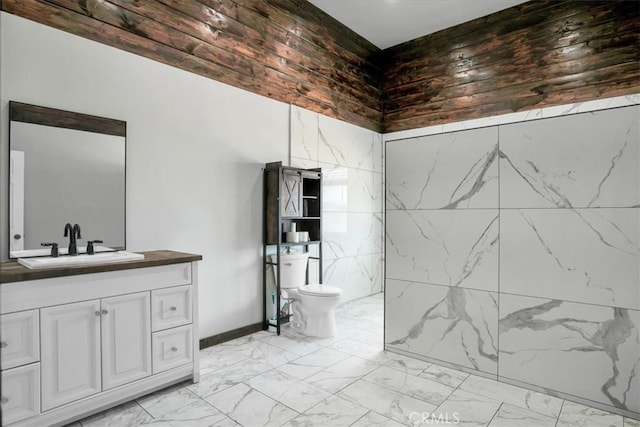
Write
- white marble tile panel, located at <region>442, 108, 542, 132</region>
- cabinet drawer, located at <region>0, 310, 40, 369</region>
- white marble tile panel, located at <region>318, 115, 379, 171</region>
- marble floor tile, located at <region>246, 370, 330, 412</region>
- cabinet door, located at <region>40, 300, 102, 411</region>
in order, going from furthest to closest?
white marble tile panel, located at <region>318, 115, 379, 171</region> < white marble tile panel, located at <region>442, 108, 542, 132</region> < marble floor tile, located at <region>246, 370, 330, 412</region> < cabinet door, located at <region>40, 300, 102, 411</region> < cabinet drawer, located at <region>0, 310, 40, 369</region>

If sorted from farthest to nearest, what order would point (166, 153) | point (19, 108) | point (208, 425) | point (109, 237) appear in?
point (166, 153) → point (109, 237) → point (19, 108) → point (208, 425)

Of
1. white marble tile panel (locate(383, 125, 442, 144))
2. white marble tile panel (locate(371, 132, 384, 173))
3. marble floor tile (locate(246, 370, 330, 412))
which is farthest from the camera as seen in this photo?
white marble tile panel (locate(371, 132, 384, 173))

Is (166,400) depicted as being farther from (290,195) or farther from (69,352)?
(290,195)

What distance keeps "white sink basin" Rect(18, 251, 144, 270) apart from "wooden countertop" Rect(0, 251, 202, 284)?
41 mm

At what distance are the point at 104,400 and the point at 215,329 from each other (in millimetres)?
1214

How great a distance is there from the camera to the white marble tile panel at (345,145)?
181 inches

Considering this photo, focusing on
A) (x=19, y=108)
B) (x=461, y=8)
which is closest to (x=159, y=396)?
(x=19, y=108)

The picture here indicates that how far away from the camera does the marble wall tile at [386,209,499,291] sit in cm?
279

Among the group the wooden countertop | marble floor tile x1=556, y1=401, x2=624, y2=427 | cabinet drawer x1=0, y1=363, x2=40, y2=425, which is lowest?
marble floor tile x1=556, y1=401, x2=624, y2=427

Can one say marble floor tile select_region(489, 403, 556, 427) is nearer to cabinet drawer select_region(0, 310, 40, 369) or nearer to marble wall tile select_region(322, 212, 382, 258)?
cabinet drawer select_region(0, 310, 40, 369)

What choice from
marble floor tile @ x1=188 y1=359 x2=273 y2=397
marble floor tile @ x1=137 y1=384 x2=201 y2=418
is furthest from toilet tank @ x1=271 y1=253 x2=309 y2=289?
marble floor tile @ x1=137 y1=384 x2=201 y2=418

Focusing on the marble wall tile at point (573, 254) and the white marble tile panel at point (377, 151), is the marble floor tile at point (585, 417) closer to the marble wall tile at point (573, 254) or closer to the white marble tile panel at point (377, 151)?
the marble wall tile at point (573, 254)

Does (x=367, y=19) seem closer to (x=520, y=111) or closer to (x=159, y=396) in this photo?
(x=520, y=111)

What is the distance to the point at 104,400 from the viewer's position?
2.26 meters
